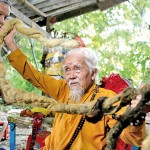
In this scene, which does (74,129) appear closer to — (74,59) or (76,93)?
(76,93)

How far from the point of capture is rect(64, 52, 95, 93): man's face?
1540 mm

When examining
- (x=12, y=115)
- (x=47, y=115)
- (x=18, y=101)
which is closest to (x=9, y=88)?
(x=18, y=101)

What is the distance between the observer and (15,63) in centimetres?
170

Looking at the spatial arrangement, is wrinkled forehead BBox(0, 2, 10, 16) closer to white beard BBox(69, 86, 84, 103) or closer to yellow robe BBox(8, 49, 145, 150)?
yellow robe BBox(8, 49, 145, 150)

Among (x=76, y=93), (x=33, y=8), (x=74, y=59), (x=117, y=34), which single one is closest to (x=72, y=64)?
(x=74, y=59)

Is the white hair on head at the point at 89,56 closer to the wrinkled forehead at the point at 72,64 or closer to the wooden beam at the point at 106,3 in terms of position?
the wrinkled forehead at the point at 72,64

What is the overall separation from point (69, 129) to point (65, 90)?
13.0 inches

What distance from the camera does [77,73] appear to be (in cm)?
157

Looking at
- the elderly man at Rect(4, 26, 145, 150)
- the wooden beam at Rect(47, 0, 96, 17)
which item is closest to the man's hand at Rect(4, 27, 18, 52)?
the elderly man at Rect(4, 26, 145, 150)

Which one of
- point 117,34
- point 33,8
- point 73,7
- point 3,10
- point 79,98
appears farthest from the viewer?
point 117,34

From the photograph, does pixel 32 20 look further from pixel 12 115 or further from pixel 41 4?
pixel 12 115

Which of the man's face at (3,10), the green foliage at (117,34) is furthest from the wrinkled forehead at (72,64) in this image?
the green foliage at (117,34)

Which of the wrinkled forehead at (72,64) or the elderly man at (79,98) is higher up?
the wrinkled forehead at (72,64)

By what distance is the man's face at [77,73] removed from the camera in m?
1.54
